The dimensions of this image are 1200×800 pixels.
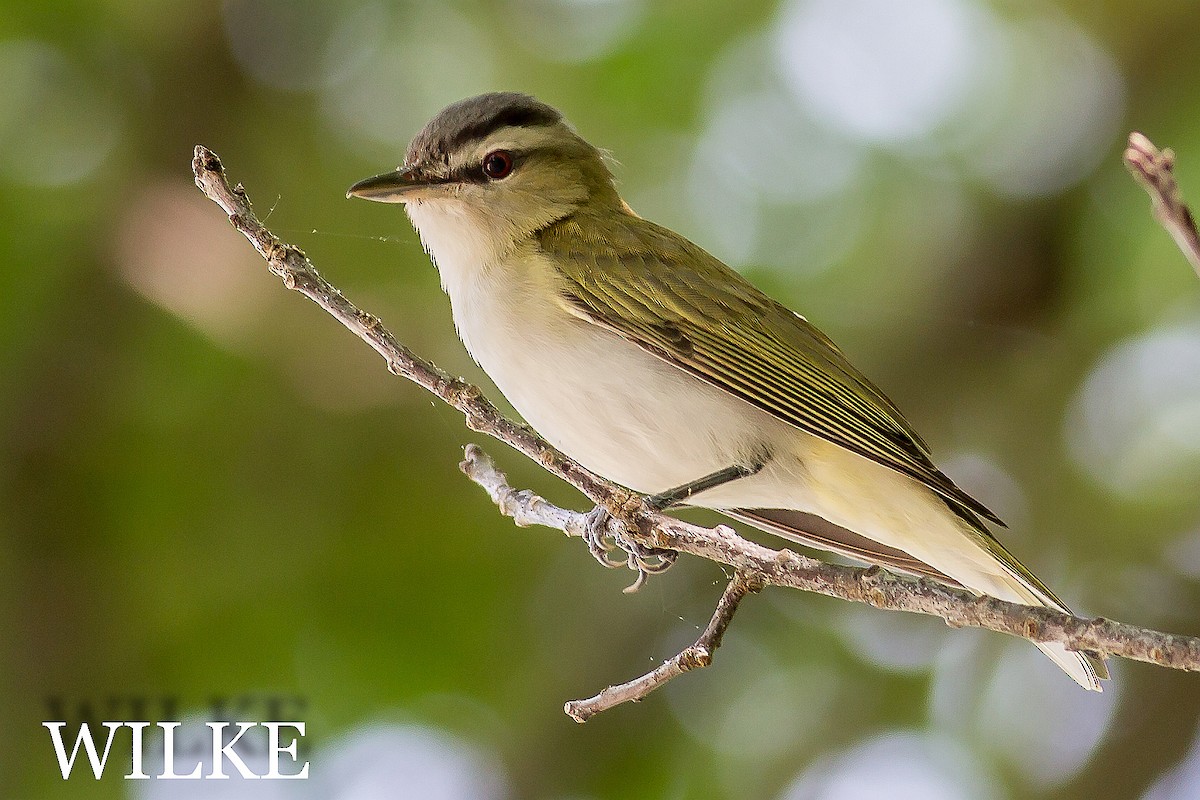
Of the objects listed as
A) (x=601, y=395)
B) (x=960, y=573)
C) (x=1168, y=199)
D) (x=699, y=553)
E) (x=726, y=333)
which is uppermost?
(x=726, y=333)

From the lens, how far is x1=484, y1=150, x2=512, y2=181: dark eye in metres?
3.38

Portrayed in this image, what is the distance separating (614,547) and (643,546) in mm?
142

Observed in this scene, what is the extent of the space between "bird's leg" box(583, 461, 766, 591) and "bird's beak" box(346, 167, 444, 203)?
3.13 ft

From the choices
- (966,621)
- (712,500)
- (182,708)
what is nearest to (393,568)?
(182,708)

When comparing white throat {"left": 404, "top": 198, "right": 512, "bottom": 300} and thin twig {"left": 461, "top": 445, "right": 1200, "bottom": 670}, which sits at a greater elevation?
white throat {"left": 404, "top": 198, "right": 512, "bottom": 300}

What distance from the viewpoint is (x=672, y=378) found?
3123 millimetres

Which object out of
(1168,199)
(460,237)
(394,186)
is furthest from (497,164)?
(1168,199)

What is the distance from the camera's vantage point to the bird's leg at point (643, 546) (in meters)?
2.91

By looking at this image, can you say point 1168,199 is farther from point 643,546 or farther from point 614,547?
point 614,547

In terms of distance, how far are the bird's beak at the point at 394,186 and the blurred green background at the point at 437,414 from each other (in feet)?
4.86

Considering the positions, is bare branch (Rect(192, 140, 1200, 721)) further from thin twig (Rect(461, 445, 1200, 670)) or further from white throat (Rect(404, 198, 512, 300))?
white throat (Rect(404, 198, 512, 300))

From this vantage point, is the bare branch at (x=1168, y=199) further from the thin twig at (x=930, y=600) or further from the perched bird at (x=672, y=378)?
the perched bird at (x=672, y=378)

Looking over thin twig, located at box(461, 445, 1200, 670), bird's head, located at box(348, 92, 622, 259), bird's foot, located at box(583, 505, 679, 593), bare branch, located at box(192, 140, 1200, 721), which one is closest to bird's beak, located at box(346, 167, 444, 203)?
bird's head, located at box(348, 92, 622, 259)

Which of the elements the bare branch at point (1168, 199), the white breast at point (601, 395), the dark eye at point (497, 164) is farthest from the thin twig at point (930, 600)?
the dark eye at point (497, 164)
